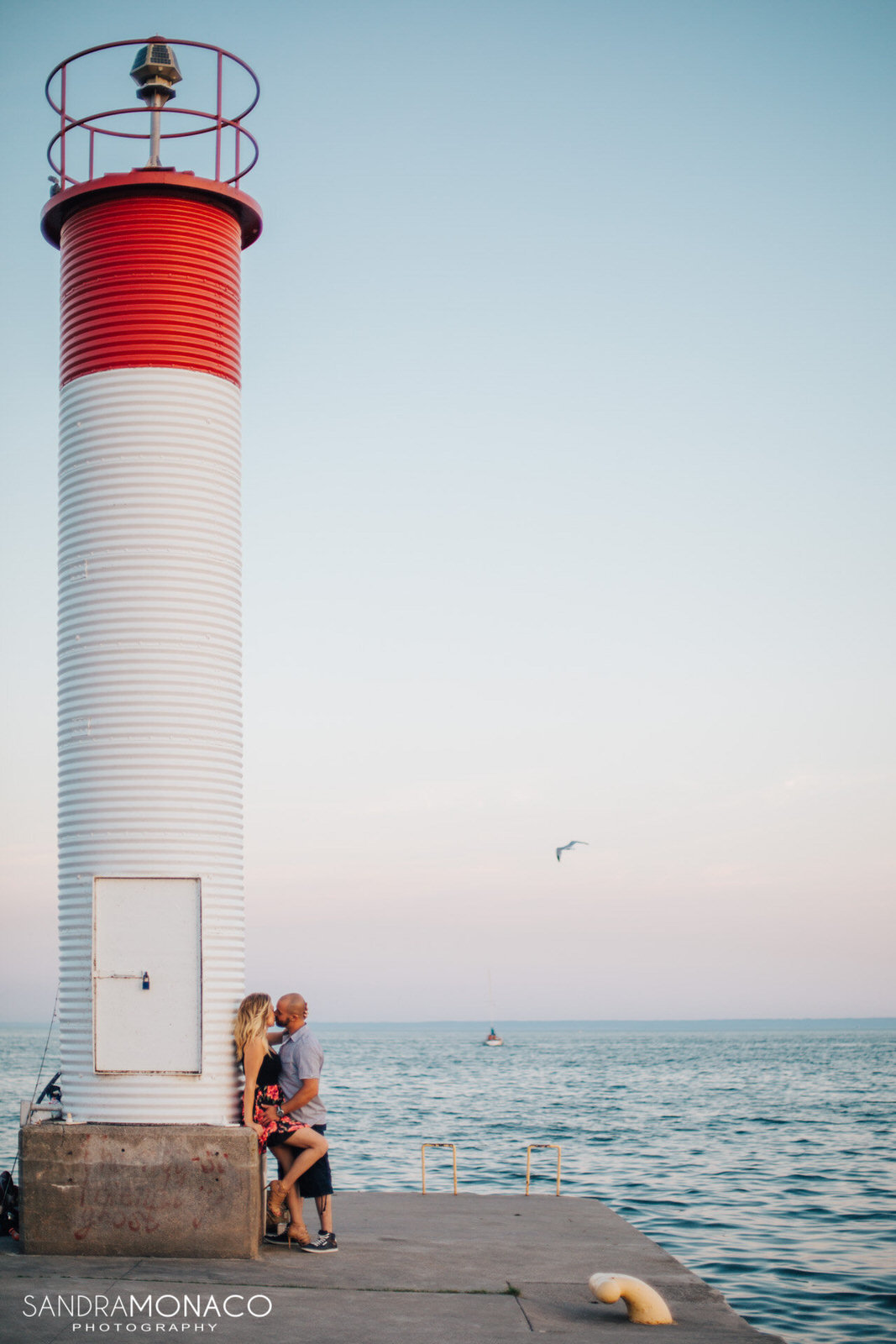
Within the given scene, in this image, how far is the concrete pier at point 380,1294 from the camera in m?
7.99

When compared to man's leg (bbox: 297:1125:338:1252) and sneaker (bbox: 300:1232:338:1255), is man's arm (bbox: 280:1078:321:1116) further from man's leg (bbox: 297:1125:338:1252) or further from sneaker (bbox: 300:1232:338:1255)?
sneaker (bbox: 300:1232:338:1255)

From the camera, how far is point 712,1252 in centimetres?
1848

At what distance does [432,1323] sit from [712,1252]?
38.2 ft

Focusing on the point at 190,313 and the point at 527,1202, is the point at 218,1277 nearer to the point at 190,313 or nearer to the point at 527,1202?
the point at 527,1202

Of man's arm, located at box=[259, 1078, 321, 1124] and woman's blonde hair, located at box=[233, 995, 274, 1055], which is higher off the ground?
woman's blonde hair, located at box=[233, 995, 274, 1055]

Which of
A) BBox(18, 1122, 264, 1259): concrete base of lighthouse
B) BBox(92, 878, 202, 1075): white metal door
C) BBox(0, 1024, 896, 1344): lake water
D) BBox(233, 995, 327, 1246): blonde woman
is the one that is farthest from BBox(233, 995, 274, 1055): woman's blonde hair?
BBox(0, 1024, 896, 1344): lake water

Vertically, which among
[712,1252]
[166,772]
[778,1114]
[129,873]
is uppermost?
[166,772]

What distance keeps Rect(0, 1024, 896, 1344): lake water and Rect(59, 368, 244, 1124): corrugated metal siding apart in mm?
7692

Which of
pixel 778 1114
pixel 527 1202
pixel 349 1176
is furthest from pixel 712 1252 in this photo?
pixel 778 1114

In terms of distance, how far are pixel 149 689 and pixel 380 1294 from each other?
4841 millimetres

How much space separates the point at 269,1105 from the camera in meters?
10.4

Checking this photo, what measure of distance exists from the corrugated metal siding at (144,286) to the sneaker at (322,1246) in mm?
7231

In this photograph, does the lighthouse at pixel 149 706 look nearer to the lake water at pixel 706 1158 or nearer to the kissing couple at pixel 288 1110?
the kissing couple at pixel 288 1110

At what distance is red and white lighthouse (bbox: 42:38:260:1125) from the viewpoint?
1007 centimetres
